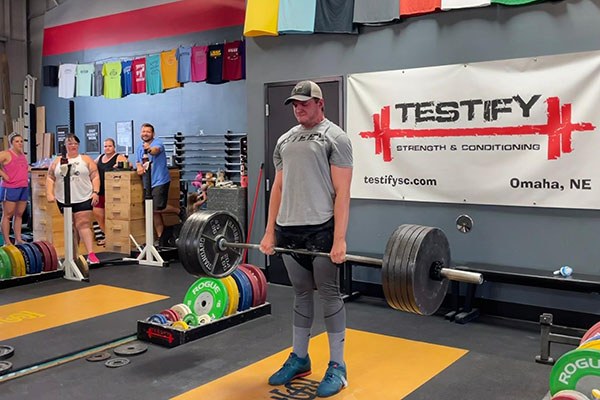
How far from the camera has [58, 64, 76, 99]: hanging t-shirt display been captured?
859 centimetres

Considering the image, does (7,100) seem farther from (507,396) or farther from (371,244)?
(507,396)

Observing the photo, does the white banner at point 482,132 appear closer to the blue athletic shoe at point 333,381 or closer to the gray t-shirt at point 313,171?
the gray t-shirt at point 313,171

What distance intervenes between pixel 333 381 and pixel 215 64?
4978mm

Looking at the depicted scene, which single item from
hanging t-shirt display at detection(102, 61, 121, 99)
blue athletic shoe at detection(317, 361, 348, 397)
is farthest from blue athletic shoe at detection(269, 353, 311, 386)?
hanging t-shirt display at detection(102, 61, 121, 99)

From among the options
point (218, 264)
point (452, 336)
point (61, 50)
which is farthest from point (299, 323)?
point (61, 50)

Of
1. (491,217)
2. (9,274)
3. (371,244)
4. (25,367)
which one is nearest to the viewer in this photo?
(25,367)

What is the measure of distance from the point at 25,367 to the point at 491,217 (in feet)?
10.1

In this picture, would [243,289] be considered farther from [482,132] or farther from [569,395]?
[569,395]

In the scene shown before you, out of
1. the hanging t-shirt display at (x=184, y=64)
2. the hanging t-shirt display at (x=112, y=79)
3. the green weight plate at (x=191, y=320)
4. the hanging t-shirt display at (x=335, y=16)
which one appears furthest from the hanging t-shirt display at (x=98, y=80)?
the green weight plate at (x=191, y=320)

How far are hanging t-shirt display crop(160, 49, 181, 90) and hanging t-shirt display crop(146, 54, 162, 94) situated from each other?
89 mm

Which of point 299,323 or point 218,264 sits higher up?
point 218,264

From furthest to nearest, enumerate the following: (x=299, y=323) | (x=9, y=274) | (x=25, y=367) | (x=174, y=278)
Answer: (x=174, y=278), (x=9, y=274), (x=25, y=367), (x=299, y=323)

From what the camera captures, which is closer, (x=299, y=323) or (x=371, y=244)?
(x=299, y=323)

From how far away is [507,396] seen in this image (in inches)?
110
